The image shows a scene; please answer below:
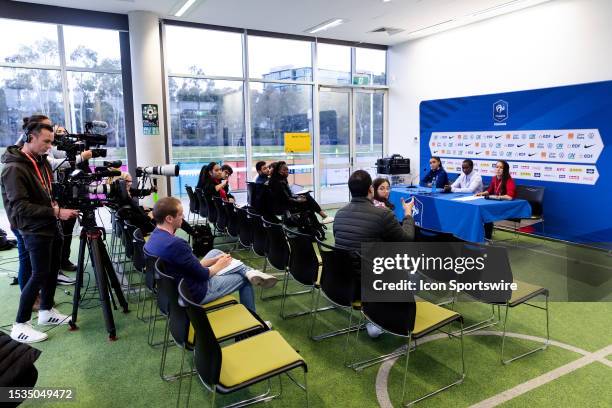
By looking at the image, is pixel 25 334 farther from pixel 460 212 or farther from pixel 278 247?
pixel 460 212

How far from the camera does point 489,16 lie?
7004 millimetres

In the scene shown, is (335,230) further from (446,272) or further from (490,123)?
(490,123)

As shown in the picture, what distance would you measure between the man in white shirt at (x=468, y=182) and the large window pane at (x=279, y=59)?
12.3ft

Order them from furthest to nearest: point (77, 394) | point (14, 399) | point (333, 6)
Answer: point (333, 6) < point (77, 394) < point (14, 399)

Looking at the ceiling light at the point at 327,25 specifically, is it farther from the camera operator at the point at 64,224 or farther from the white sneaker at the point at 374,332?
the white sneaker at the point at 374,332

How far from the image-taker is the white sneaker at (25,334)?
10.8ft

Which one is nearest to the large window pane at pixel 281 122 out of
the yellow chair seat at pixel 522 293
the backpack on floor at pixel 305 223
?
the backpack on floor at pixel 305 223

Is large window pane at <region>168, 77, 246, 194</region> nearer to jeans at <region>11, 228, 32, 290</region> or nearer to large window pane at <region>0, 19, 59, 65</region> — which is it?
large window pane at <region>0, 19, 59, 65</region>

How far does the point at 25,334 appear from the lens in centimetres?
330

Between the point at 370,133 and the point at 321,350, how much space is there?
7.18m

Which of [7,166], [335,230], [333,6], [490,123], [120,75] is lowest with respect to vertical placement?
[335,230]

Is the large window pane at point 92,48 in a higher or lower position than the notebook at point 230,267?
higher

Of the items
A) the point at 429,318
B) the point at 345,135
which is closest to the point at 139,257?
the point at 429,318

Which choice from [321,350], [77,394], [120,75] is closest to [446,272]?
[321,350]
